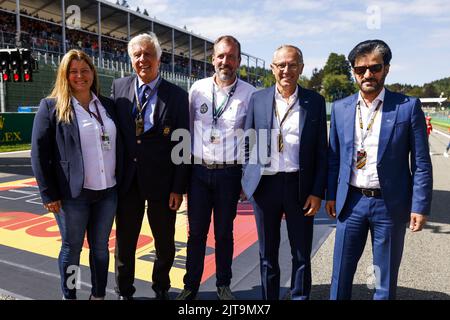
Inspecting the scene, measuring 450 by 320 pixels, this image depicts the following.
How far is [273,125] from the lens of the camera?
105 inches

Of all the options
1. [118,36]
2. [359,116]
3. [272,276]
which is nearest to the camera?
[359,116]

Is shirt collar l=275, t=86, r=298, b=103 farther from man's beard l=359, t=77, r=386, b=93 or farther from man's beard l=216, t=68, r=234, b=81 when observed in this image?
man's beard l=359, t=77, r=386, b=93

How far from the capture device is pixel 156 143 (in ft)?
9.27

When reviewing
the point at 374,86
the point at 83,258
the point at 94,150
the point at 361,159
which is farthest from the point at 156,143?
the point at 83,258

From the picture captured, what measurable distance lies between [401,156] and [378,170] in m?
0.16

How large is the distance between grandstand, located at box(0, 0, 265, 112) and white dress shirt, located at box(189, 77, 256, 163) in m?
16.7

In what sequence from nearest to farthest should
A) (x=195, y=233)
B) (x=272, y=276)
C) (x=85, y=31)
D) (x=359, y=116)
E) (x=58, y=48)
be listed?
(x=359, y=116) → (x=272, y=276) → (x=195, y=233) → (x=58, y=48) → (x=85, y=31)

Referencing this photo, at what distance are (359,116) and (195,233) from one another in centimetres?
156

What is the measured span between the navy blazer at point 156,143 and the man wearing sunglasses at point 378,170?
3.87 ft

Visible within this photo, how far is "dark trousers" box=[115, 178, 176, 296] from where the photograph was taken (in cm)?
291

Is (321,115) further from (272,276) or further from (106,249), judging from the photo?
(106,249)

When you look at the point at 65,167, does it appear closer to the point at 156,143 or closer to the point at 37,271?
the point at 156,143

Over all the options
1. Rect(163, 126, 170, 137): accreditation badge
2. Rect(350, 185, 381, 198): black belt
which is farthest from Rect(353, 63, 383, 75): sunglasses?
Rect(163, 126, 170, 137): accreditation badge
